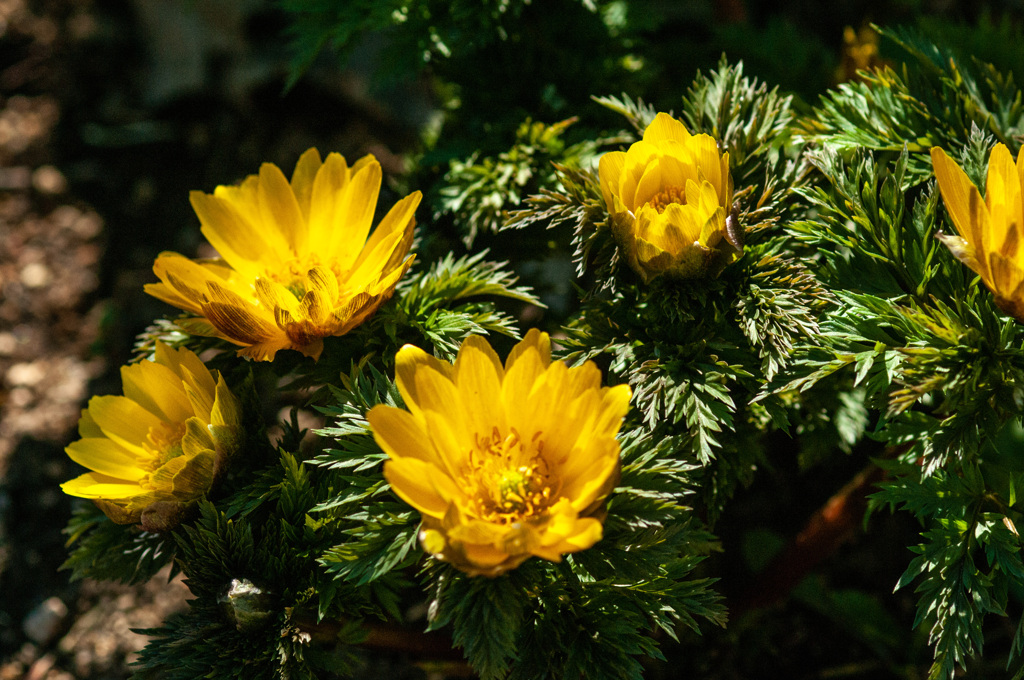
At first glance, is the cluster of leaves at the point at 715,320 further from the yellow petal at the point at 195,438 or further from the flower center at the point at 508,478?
the yellow petal at the point at 195,438

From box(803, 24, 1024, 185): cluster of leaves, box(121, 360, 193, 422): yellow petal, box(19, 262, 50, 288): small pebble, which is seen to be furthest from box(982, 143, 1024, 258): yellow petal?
box(19, 262, 50, 288): small pebble

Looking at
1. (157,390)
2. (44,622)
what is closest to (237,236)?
(157,390)

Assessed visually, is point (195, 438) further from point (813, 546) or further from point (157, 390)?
point (813, 546)

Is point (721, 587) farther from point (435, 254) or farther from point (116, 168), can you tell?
point (116, 168)

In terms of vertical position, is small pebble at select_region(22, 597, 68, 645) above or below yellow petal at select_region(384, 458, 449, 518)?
below

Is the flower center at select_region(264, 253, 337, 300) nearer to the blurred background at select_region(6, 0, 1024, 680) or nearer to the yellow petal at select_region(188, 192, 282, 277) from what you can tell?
the yellow petal at select_region(188, 192, 282, 277)
